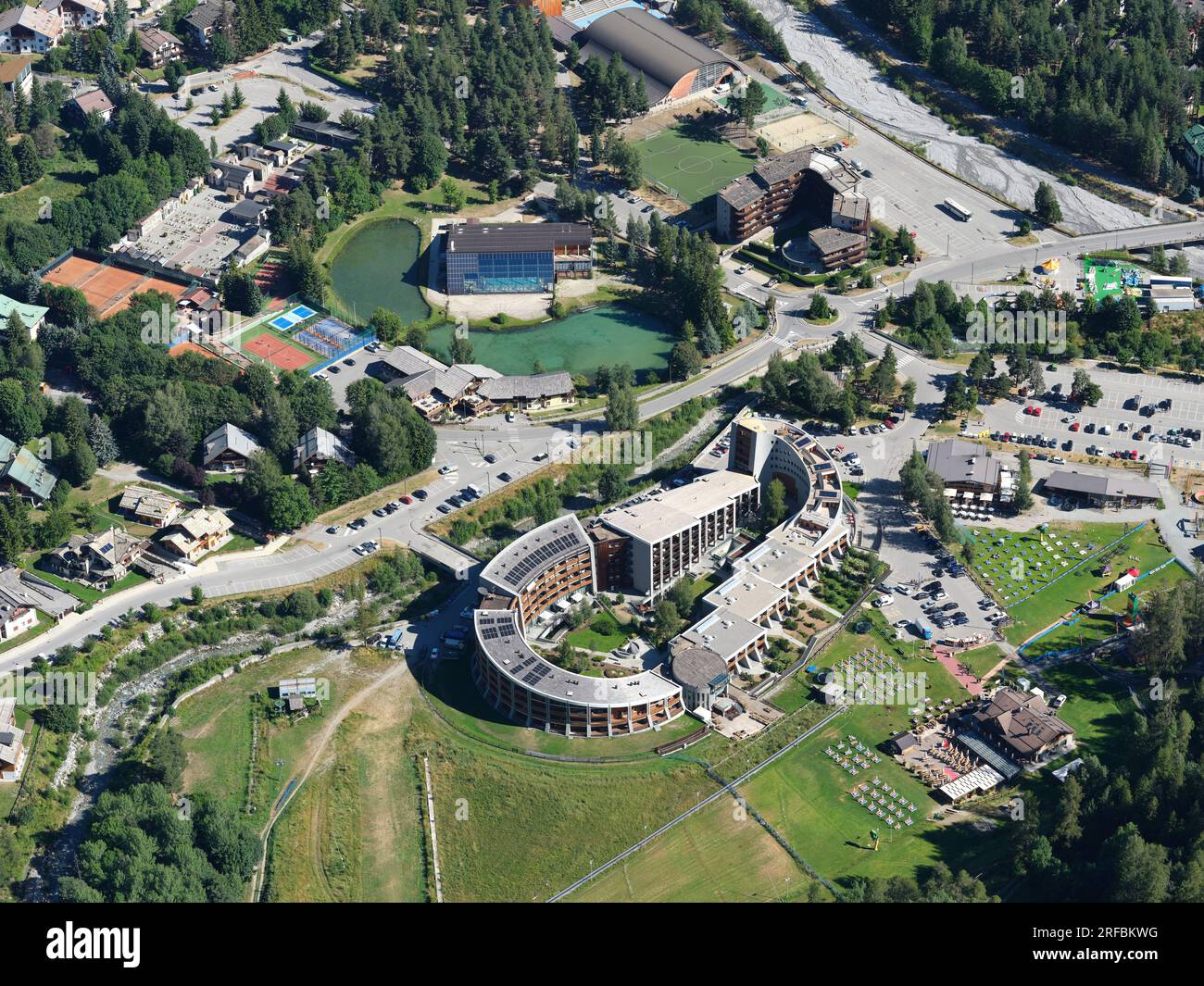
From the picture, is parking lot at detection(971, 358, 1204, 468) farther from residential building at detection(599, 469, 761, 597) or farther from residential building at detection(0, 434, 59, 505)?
residential building at detection(0, 434, 59, 505)

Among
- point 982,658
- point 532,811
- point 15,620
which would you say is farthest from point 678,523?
point 15,620

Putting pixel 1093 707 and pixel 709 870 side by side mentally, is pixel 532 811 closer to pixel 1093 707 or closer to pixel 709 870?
pixel 709 870

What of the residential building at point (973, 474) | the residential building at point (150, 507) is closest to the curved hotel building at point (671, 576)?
the residential building at point (973, 474)

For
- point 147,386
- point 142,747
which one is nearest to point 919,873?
point 142,747

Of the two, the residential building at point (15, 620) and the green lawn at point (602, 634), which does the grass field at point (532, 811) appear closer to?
the green lawn at point (602, 634)

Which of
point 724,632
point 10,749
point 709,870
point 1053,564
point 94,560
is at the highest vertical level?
point 94,560

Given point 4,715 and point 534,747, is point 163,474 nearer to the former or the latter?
point 4,715

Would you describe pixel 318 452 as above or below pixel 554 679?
above
